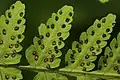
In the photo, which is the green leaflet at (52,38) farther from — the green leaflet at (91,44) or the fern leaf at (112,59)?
the fern leaf at (112,59)

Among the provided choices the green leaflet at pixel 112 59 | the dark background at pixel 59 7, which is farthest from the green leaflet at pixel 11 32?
the dark background at pixel 59 7

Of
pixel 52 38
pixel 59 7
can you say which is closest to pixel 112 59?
pixel 52 38

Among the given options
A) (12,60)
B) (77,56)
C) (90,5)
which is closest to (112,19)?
(77,56)

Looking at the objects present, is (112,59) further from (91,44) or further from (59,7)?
(59,7)

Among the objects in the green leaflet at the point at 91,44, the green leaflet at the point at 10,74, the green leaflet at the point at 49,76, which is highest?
the green leaflet at the point at 91,44

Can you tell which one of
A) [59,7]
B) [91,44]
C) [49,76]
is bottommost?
Result: [49,76]
